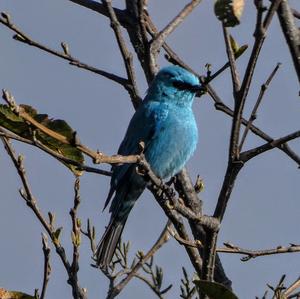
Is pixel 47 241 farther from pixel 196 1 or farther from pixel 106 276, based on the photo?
pixel 196 1

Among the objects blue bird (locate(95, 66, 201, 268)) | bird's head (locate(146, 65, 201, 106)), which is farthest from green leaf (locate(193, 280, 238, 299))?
bird's head (locate(146, 65, 201, 106))

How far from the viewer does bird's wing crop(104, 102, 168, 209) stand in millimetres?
6289

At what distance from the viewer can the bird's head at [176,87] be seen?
260 inches

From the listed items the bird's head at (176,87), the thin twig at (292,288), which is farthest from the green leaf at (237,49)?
the bird's head at (176,87)

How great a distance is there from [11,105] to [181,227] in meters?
1.84

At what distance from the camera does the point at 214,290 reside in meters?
3.30

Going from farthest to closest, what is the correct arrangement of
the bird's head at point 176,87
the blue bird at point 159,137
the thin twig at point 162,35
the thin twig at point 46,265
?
the bird's head at point 176,87, the blue bird at point 159,137, the thin twig at point 162,35, the thin twig at point 46,265

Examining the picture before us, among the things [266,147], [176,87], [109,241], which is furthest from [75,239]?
[176,87]

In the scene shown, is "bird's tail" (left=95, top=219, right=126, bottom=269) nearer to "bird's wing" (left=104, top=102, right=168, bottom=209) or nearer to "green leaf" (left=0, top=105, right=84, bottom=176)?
"bird's wing" (left=104, top=102, right=168, bottom=209)

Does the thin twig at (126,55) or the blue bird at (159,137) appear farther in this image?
the blue bird at (159,137)

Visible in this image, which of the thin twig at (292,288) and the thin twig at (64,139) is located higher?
the thin twig at (292,288)

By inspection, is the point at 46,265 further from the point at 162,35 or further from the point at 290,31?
the point at 162,35

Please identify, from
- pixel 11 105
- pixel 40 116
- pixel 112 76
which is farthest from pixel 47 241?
pixel 112 76

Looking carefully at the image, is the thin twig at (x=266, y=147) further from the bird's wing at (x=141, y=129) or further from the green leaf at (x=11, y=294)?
the bird's wing at (x=141, y=129)
